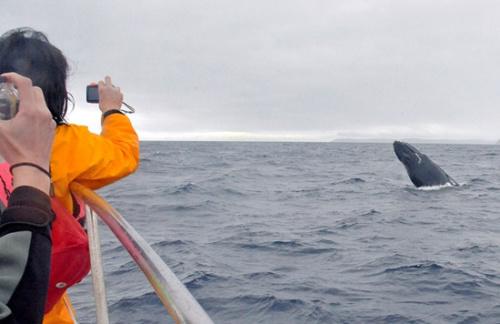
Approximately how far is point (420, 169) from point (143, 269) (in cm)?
1530

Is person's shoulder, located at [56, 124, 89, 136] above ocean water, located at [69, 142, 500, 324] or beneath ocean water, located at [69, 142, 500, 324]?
above

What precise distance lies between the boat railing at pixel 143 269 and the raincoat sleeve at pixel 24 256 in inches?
11.5

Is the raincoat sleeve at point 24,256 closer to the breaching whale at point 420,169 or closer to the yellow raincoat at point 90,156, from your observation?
the yellow raincoat at point 90,156

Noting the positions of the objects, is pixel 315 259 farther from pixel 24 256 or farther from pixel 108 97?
pixel 24 256

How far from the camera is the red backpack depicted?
1866 millimetres

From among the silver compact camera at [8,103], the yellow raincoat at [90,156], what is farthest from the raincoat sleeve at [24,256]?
the yellow raincoat at [90,156]

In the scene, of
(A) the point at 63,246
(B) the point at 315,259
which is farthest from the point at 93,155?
(B) the point at 315,259

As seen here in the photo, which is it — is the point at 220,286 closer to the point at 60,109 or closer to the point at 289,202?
the point at 60,109

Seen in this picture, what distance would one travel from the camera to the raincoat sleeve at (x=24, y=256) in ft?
3.52

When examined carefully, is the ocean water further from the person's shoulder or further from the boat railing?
the person's shoulder

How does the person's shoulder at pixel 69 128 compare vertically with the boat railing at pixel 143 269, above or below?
above

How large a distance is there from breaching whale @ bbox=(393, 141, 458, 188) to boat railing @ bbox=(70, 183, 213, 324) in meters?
14.7

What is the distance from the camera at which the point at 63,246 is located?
1.89 m

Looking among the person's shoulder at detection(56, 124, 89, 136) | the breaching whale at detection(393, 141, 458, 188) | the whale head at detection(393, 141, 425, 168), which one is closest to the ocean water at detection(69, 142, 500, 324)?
the breaching whale at detection(393, 141, 458, 188)
